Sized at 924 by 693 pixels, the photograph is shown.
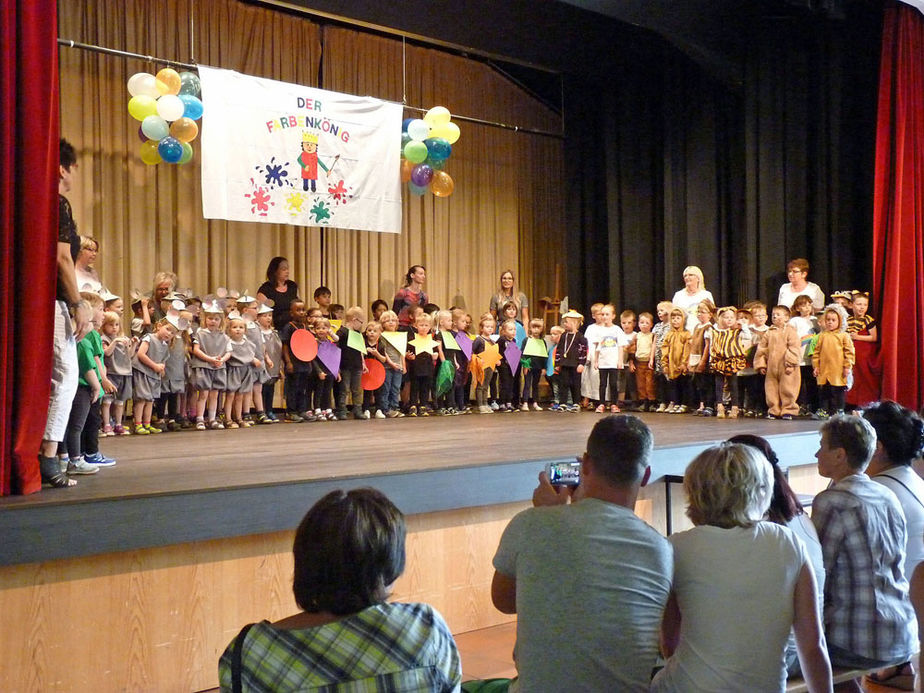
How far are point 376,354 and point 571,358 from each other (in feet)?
7.35

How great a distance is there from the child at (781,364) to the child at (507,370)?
251 cm

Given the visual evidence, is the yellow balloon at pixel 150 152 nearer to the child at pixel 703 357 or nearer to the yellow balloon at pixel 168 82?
the yellow balloon at pixel 168 82

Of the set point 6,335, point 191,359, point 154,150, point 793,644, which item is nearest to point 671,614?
point 793,644

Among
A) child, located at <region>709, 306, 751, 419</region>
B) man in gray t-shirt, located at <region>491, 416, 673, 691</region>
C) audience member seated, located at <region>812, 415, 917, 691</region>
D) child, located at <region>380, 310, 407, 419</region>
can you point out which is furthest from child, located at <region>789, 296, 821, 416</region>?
man in gray t-shirt, located at <region>491, 416, 673, 691</region>

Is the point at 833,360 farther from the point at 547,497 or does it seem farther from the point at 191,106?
the point at 547,497

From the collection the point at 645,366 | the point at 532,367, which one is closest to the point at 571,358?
the point at 532,367

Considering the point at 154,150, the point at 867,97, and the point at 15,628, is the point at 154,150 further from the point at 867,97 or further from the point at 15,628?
the point at 867,97

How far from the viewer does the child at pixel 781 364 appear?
24.9 ft

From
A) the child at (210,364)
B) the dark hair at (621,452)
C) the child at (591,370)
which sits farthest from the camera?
the child at (591,370)

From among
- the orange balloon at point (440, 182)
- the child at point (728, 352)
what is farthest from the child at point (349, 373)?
the child at point (728, 352)

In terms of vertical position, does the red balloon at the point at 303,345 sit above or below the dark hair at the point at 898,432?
above

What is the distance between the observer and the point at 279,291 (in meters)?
8.61

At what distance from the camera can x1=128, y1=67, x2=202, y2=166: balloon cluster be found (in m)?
7.56

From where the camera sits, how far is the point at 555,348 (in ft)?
31.4
